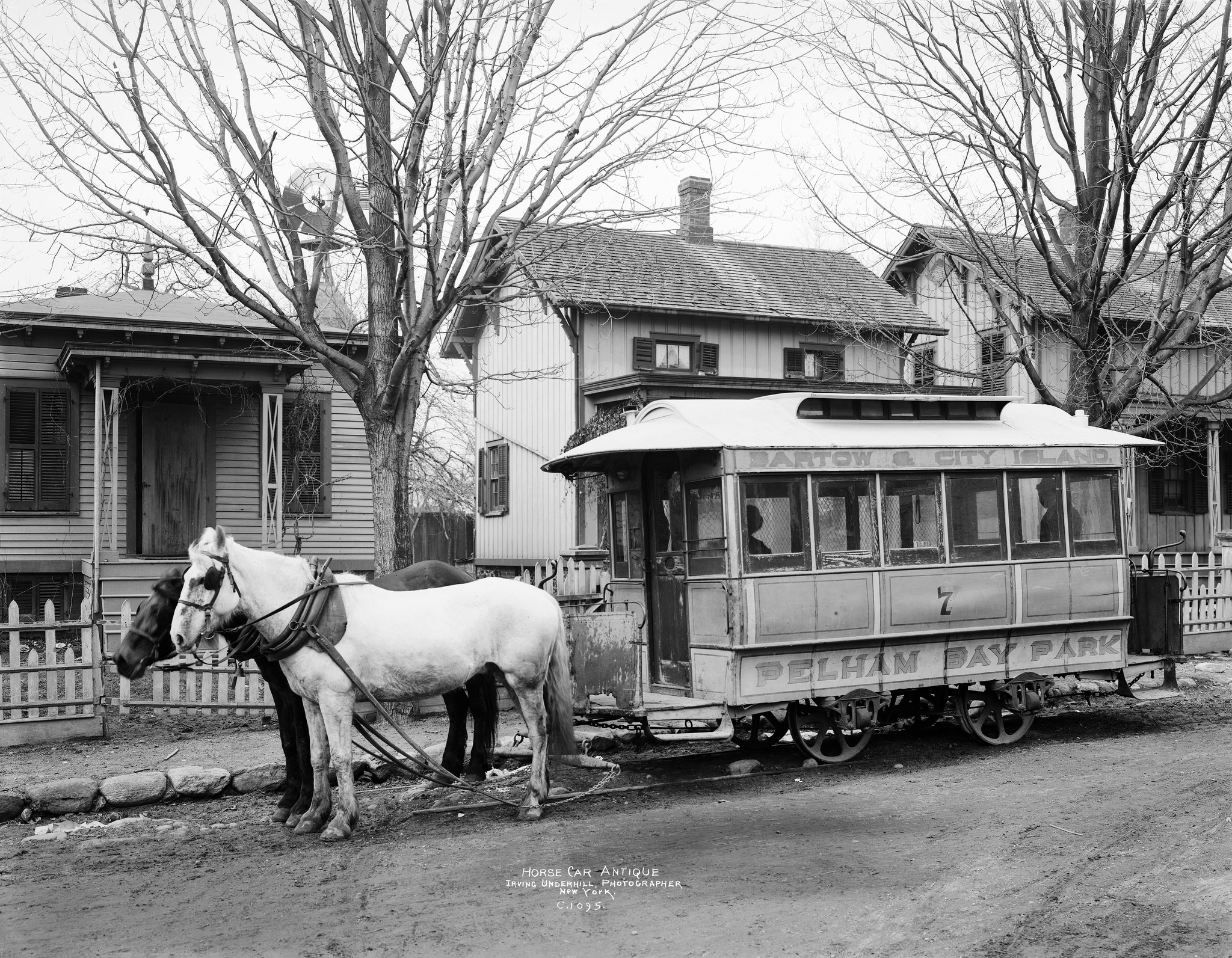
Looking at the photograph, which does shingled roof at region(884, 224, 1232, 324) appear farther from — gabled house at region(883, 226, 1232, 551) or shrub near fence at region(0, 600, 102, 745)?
shrub near fence at region(0, 600, 102, 745)

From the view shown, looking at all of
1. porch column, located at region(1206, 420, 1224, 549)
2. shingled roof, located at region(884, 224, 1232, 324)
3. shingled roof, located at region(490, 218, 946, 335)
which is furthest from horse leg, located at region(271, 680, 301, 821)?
porch column, located at region(1206, 420, 1224, 549)

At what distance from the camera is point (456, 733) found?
9.35 meters

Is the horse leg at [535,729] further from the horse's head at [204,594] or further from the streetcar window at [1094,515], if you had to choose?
the streetcar window at [1094,515]

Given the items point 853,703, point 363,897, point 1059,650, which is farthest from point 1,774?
point 1059,650

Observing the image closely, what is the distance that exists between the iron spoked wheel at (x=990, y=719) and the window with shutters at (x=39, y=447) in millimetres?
14160

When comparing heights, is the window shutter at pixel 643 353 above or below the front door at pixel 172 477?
above

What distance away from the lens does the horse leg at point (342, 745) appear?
7.53m

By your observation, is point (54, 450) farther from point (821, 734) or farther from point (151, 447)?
point (821, 734)

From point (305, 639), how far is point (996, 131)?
11520 millimetres

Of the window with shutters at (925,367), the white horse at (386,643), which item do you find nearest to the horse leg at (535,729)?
the white horse at (386,643)

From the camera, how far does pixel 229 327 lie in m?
18.0

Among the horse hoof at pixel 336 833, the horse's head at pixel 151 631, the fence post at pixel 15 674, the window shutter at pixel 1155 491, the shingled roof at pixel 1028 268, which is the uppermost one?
the shingled roof at pixel 1028 268

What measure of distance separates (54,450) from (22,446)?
17.8 inches

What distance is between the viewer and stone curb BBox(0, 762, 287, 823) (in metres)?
8.60
